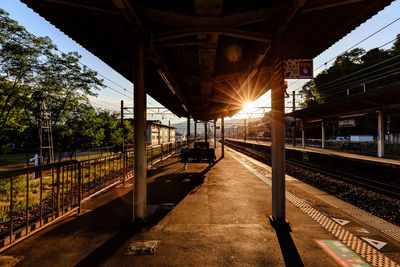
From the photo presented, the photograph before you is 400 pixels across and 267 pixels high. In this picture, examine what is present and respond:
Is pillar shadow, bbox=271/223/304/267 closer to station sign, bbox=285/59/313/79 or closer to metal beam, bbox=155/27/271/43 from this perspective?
station sign, bbox=285/59/313/79

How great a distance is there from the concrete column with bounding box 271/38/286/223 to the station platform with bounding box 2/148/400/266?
372 millimetres

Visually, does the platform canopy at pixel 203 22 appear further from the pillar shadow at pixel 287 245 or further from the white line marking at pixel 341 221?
the white line marking at pixel 341 221

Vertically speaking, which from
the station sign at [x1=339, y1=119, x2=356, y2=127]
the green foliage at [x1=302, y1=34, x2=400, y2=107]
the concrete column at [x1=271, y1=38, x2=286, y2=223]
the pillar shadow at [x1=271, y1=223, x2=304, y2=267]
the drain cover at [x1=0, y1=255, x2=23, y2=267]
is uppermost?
the green foliage at [x1=302, y1=34, x2=400, y2=107]

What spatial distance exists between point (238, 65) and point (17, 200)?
26.9ft

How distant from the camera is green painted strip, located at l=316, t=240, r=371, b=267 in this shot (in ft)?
7.29

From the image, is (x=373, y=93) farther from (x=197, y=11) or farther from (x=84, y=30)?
(x=84, y=30)

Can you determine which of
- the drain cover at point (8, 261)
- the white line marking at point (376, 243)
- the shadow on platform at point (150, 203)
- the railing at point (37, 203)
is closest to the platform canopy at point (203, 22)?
the railing at point (37, 203)

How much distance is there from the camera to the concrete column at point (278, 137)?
3.27 m

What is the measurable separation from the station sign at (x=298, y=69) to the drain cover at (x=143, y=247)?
4358 millimetres

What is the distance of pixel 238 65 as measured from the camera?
5660mm

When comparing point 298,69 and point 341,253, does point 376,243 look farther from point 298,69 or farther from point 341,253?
point 298,69

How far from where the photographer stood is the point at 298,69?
12.7 feet

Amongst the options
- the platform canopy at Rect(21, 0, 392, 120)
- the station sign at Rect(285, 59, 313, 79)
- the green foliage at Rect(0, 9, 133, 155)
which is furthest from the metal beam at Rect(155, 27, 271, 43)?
the green foliage at Rect(0, 9, 133, 155)

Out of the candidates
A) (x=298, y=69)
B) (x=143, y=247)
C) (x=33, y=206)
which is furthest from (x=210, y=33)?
(x=33, y=206)
